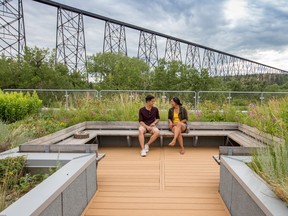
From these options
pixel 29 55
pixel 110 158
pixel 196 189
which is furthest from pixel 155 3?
pixel 196 189

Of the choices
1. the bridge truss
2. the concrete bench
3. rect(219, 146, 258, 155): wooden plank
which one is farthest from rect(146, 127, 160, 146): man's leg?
the bridge truss

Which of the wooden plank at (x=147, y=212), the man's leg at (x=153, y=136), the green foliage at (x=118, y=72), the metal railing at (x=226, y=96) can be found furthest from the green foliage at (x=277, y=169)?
the green foliage at (x=118, y=72)

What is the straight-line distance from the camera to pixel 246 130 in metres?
4.95

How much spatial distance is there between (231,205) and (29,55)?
13045mm

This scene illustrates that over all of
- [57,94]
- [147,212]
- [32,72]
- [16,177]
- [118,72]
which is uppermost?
[118,72]

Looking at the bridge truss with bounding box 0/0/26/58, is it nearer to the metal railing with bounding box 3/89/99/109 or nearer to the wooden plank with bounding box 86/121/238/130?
the metal railing with bounding box 3/89/99/109

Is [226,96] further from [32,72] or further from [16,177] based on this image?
[32,72]

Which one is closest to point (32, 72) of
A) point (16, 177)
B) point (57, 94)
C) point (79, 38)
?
point (57, 94)

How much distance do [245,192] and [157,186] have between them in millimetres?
1314

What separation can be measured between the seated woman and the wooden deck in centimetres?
37

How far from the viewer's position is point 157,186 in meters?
3.04

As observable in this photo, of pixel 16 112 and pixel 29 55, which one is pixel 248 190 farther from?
pixel 29 55

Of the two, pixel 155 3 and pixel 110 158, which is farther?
pixel 155 3

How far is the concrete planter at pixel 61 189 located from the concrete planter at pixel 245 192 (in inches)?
51.3
